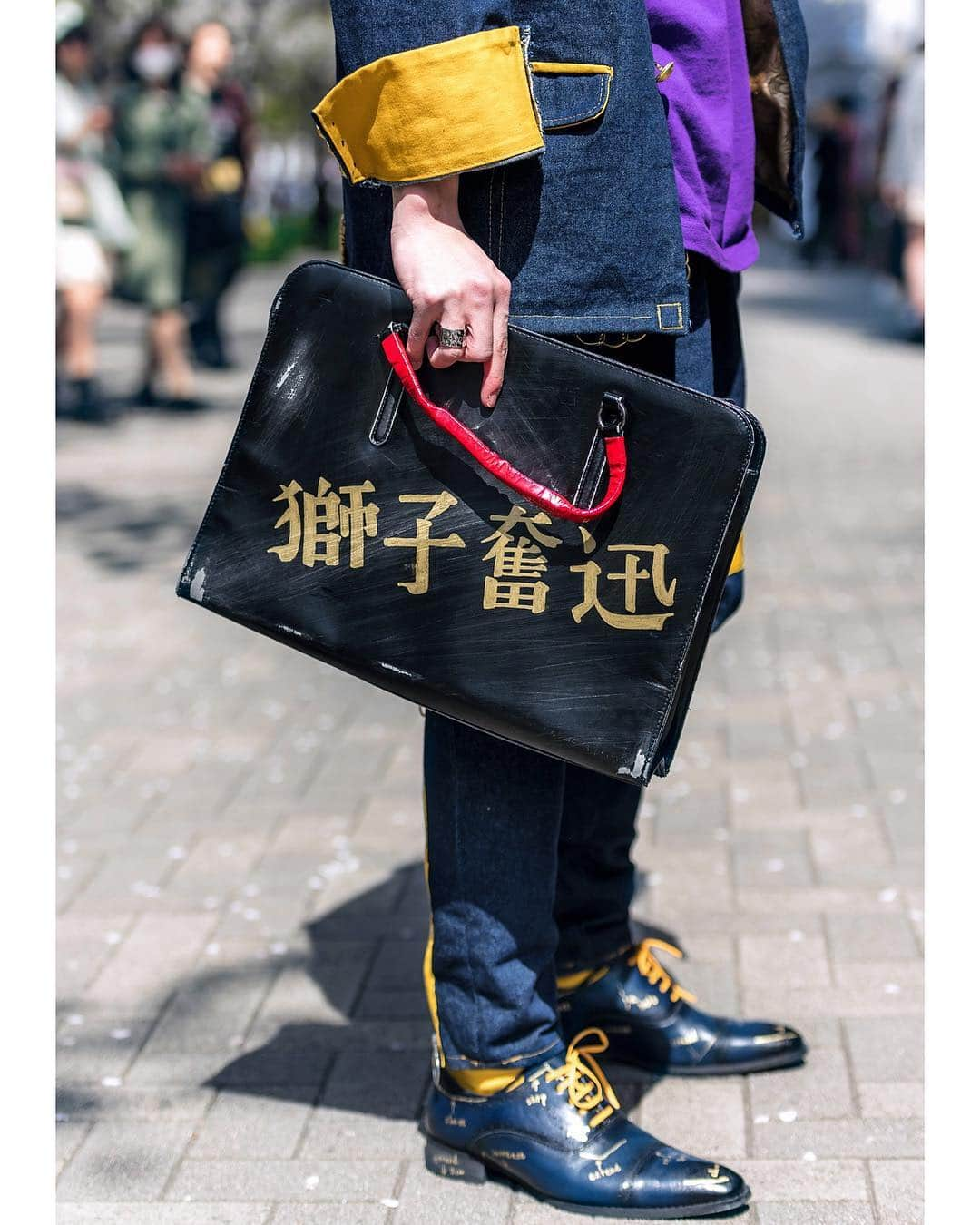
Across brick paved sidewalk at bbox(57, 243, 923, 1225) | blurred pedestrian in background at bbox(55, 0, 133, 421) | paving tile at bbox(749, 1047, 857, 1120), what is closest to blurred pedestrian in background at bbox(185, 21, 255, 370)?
blurred pedestrian in background at bbox(55, 0, 133, 421)

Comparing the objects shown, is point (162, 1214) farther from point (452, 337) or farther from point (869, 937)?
point (869, 937)

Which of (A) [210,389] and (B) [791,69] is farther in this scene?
(A) [210,389]

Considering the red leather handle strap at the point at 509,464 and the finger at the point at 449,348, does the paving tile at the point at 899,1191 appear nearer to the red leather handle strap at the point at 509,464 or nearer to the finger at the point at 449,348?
the red leather handle strap at the point at 509,464

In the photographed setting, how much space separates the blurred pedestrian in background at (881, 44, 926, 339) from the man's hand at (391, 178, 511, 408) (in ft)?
27.6

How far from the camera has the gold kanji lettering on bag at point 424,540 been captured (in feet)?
6.11

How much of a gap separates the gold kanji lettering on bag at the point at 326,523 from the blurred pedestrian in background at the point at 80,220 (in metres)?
6.54

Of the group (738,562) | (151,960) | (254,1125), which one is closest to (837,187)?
(151,960)

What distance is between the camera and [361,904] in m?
3.12

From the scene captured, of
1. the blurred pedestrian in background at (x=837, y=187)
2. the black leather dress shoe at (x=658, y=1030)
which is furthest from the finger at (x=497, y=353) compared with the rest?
the blurred pedestrian in background at (x=837, y=187)
